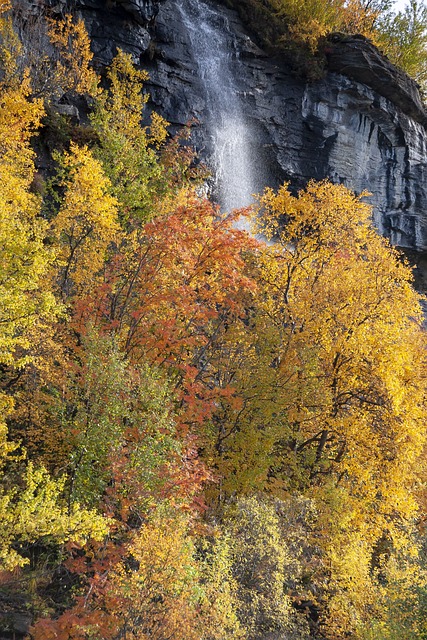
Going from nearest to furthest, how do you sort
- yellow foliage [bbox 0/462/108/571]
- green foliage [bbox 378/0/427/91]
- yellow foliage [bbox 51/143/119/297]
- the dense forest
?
yellow foliage [bbox 0/462/108/571]
the dense forest
yellow foliage [bbox 51/143/119/297]
green foliage [bbox 378/0/427/91]

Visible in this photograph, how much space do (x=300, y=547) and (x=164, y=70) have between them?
3422 cm

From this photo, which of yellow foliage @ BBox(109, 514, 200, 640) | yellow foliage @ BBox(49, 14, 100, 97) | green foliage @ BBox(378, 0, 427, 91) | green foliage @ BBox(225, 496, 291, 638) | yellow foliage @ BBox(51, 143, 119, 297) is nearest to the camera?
yellow foliage @ BBox(109, 514, 200, 640)

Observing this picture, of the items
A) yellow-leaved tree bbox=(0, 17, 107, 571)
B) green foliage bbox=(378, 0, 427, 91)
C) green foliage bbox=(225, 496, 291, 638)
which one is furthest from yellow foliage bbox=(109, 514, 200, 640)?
green foliage bbox=(378, 0, 427, 91)

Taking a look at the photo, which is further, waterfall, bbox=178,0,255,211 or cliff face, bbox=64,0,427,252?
waterfall, bbox=178,0,255,211

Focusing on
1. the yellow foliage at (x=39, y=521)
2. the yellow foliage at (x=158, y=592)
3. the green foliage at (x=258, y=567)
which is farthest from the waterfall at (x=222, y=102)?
the yellow foliage at (x=158, y=592)

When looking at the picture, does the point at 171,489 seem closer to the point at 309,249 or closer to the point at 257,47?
the point at 309,249

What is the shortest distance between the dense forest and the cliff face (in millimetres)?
17832

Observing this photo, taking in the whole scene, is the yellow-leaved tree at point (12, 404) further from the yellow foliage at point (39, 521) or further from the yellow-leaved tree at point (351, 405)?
the yellow-leaved tree at point (351, 405)

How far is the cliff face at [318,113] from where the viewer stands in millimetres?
36906

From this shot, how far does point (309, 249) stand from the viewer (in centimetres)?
1928

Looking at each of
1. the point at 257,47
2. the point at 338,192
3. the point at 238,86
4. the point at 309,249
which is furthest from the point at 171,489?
the point at 257,47

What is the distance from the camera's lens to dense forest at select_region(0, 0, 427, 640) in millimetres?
9422

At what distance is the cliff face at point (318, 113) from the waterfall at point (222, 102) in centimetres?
29

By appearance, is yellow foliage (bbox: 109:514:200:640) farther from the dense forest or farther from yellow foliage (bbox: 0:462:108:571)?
yellow foliage (bbox: 0:462:108:571)
